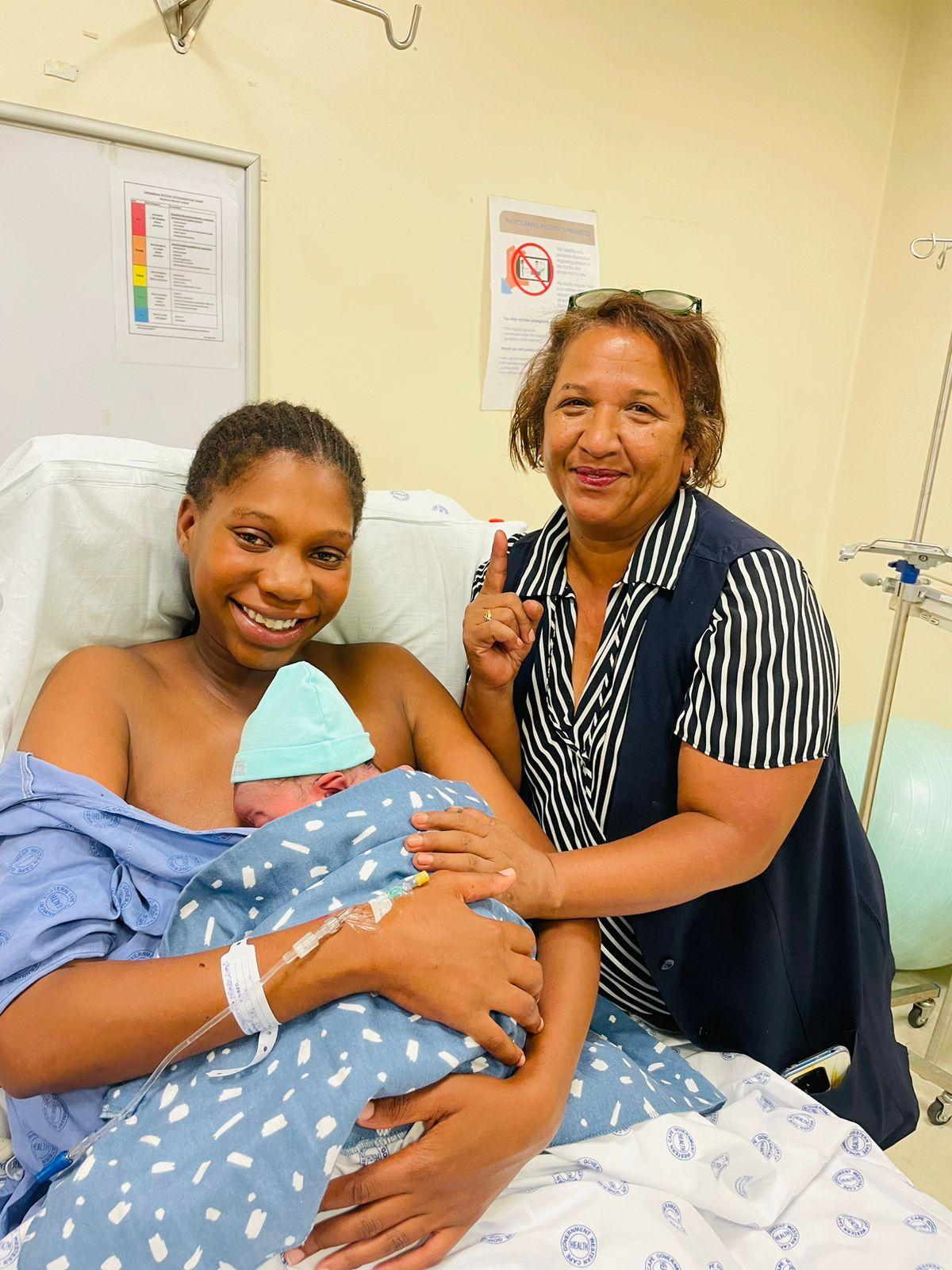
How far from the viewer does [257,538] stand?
1257 millimetres

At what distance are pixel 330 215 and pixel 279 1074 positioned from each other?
1.88m

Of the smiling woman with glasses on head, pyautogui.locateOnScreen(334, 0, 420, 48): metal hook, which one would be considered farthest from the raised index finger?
pyautogui.locateOnScreen(334, 0, 420, 48): metal hook

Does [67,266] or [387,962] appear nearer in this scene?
[387,962]

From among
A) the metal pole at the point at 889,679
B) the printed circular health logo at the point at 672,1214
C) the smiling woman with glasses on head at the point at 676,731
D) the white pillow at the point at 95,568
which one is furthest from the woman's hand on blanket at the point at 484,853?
the metal pole at the point at 889,679

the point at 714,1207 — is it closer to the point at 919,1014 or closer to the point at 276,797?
the point at 276,797

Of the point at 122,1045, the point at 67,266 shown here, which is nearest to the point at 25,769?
the point at 122,1045

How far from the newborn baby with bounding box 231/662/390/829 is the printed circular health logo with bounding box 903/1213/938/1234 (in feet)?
2.48

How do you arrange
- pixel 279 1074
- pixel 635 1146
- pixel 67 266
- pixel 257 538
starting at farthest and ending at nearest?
pixel 67 266
pixel 257 538
pixel 635 1146
pixel 279 1074

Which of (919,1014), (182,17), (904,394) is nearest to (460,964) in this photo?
(182,17)

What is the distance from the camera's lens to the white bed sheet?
89 centimetres

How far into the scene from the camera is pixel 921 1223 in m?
0.99

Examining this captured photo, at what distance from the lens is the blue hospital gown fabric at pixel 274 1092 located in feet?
2.66

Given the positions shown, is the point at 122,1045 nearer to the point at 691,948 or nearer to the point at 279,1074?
the point at 279,1074

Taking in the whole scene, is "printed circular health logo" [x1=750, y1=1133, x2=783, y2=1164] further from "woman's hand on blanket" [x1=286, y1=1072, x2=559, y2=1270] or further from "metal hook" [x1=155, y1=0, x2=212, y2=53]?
"metal hook" [x1=155, y1=0, x2=212, y2=53]
